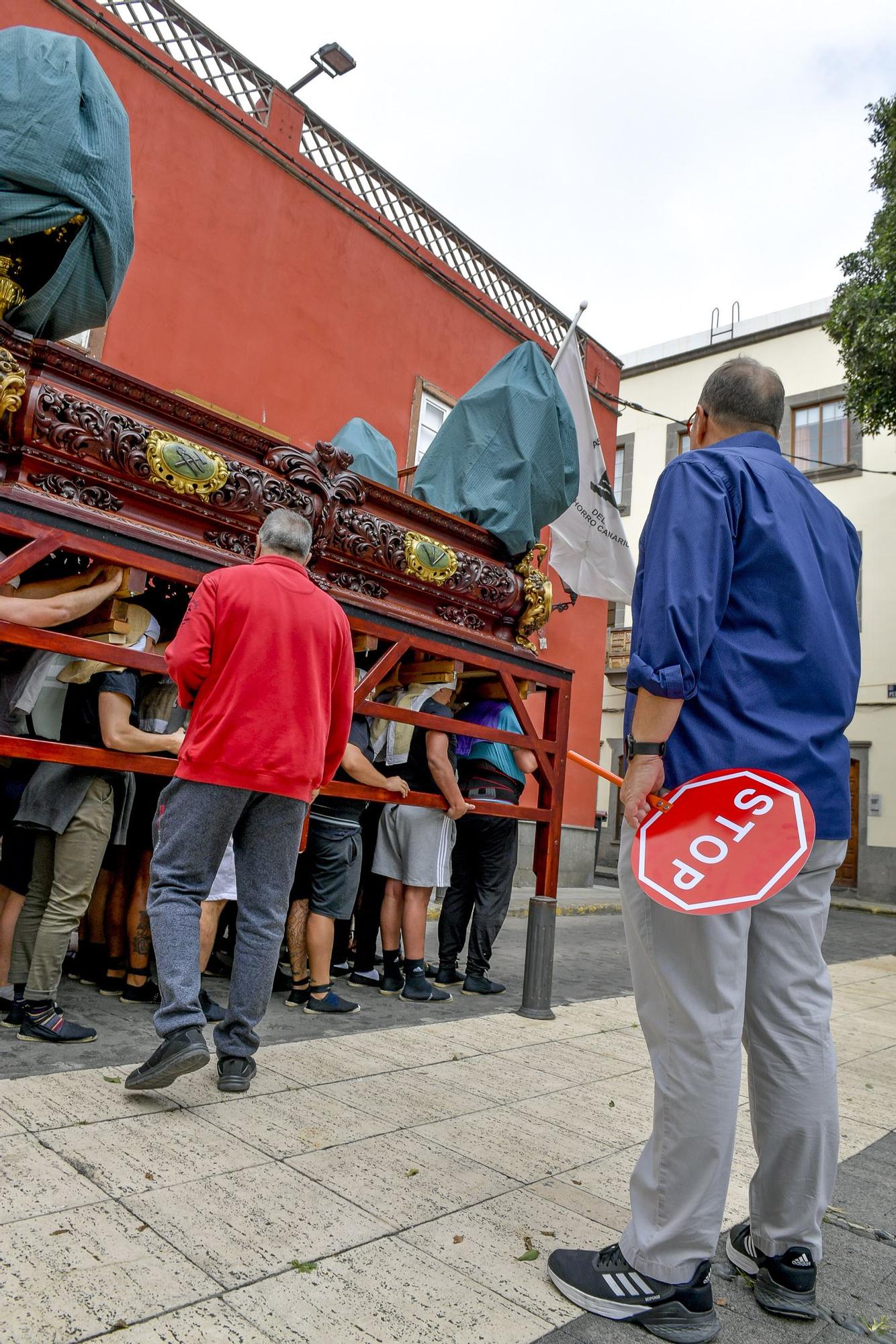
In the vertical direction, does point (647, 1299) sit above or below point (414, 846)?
below

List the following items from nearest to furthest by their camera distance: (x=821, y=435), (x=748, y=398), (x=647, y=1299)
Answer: (x=647, y=1299) < (x=748, y=398) < (x=821, y=435)

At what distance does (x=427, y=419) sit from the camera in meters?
11.2

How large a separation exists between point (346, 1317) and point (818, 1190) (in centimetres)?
103

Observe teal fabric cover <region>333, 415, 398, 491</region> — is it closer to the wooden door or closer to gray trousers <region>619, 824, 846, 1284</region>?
gray trousers <region>619, 824, 846, 1284</region>

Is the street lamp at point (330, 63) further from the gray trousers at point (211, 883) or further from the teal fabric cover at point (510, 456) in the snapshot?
the gray trousers at point (211, 883)

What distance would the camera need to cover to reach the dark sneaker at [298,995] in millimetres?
4734

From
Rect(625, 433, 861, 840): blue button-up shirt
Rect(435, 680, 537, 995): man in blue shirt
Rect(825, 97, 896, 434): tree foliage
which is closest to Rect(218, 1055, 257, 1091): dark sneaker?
Rect(625, 433, 861, 840): blue button-up shirt

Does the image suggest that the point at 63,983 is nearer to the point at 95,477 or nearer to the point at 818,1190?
the point at 95,477

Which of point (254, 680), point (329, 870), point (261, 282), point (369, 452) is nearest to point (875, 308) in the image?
point (261, 282)

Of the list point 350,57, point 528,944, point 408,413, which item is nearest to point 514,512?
point 528,944

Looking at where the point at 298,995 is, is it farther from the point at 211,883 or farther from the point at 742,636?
the point at 742,636

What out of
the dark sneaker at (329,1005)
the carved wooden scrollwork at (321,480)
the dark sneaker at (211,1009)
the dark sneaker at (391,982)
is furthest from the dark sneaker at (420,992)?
the carved wooden scrollwork at (321,480)

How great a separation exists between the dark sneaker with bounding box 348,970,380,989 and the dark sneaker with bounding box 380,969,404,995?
8 cm

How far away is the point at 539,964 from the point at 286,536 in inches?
111
